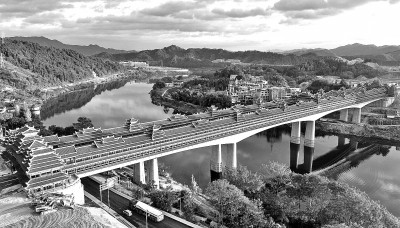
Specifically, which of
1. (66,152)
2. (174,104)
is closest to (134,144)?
(66,152)

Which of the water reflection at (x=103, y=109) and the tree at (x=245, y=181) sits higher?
the tree at (x=245, y=181)

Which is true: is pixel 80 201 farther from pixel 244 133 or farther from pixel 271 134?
pixel 271 134

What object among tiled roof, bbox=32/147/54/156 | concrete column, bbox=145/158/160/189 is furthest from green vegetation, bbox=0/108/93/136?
tiled roof, bbox=32/147/54/156

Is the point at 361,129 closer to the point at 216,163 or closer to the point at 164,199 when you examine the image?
the point at 216,163

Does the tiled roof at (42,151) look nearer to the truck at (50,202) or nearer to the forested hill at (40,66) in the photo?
the truck at (50,202)

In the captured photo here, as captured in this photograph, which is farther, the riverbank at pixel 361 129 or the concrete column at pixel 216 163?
the riverbank at pixel 361 129

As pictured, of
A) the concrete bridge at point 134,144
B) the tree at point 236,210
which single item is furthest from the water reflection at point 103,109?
the tree at point 236,210
